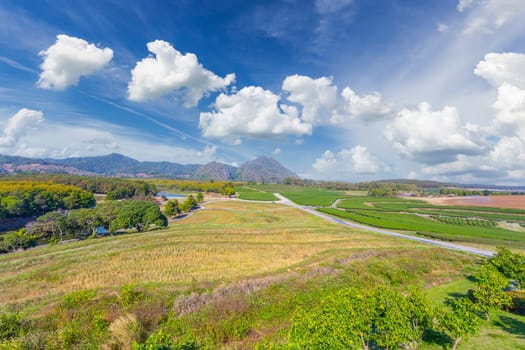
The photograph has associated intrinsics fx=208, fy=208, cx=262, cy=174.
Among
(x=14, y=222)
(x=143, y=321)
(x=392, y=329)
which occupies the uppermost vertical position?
(x=392, y=329)

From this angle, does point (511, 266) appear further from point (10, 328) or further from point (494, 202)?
point (494, 202)

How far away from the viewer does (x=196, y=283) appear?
16.0 metres

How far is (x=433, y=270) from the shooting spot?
20.7 metres

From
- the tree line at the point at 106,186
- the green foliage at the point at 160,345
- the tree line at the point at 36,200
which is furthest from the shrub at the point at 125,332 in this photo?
the tree line at the point at 106,186

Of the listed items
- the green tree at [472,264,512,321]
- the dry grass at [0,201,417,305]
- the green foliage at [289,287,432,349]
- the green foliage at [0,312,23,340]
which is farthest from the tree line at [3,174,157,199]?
the green tree at [472,264,512,321]

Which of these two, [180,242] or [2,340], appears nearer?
[2,340]

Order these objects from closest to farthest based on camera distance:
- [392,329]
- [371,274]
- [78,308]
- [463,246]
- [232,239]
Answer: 1. [392,329]
2. [78,308]
3. [371,274]
4. [232,239]
5. [463,246]

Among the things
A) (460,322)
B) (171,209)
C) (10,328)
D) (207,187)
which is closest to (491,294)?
(460,322)

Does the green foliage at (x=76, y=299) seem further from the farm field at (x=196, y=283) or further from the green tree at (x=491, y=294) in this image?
the green tree at (x=491, y=294)

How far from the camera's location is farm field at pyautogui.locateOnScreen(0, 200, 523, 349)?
9922 millimetres

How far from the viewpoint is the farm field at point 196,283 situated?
992 cm

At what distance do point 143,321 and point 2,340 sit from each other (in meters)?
4.96

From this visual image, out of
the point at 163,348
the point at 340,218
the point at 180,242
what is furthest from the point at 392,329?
the point at 340,218

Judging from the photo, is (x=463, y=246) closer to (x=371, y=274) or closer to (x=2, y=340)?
(x=371, y=274)
